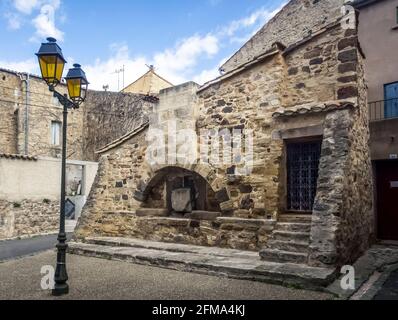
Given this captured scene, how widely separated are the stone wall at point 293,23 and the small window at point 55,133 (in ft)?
38.2

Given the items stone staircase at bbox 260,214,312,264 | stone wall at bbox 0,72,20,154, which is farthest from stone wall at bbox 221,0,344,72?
stone wall at bbox 0,72,20,154

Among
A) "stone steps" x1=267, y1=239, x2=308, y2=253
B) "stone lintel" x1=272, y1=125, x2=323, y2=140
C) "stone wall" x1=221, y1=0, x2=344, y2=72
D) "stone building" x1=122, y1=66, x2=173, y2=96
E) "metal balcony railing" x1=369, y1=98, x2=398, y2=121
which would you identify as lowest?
"stone steps" x1=267, y1=239, x2=308, y2=253

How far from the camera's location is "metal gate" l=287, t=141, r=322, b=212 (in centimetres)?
637

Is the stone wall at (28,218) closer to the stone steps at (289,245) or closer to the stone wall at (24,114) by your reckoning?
the stone wall at (24,114)

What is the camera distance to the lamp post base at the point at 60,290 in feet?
15.1

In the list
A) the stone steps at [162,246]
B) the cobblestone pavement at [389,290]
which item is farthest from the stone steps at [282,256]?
the cobblestone pavement at [389,290]

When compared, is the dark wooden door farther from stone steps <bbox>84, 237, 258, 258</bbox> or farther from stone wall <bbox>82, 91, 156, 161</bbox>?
stone wall <bbox>82, 91, 156, 161</bbox>

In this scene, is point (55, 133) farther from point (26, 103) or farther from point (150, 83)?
point (150, 83)

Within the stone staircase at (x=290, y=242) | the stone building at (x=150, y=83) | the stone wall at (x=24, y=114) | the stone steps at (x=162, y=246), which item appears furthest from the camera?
the stone building at (x=150, y=83)

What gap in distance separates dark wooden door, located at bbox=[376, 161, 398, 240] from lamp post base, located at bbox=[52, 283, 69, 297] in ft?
25.4

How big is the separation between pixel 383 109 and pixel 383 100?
0.82 ft

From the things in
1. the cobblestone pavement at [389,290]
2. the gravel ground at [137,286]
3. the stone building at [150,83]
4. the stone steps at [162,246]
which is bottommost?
the gravel ground at [137,286]

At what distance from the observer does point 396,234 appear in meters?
8.83

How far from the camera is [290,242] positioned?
555 centimetres
